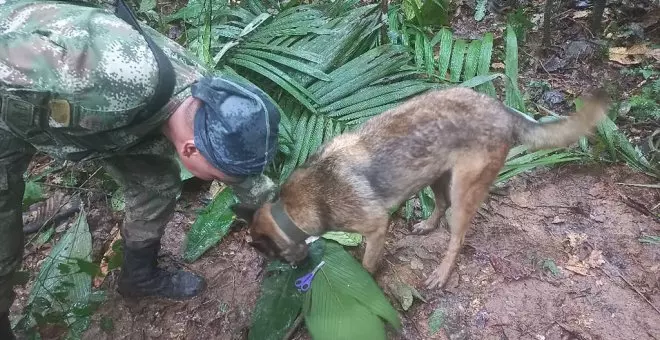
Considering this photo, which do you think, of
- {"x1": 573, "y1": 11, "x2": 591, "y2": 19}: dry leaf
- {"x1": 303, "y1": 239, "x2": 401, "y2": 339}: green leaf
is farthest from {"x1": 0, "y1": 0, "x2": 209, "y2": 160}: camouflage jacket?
{"x1": 573, "y1": 11, "x2": 591, "y2": 19}: dry leaf

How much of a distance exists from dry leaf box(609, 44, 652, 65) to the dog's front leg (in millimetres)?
3366

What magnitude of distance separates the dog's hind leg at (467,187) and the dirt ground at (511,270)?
28 cm

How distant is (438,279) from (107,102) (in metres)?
2.40

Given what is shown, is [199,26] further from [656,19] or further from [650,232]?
[656,19]

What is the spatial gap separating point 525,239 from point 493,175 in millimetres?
844

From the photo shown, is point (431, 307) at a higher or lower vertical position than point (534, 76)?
lower

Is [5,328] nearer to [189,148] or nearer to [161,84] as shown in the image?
[189,148]

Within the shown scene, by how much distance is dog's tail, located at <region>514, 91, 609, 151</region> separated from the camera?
3180mm

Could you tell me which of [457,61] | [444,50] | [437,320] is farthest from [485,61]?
[437,320]

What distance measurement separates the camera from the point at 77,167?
469cm

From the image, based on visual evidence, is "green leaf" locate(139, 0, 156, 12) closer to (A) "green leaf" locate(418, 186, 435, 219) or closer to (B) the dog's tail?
(A) "green leaf" locate(418, 186, 435, 219)

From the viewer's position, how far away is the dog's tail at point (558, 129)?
10.4ft

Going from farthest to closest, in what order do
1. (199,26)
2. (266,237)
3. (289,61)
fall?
(199,26) < (289,61) < (266,237)

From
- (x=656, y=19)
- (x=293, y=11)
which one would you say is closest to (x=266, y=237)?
(x=293, y=11)
